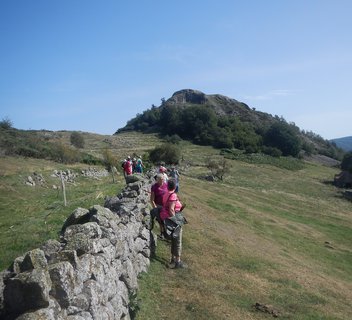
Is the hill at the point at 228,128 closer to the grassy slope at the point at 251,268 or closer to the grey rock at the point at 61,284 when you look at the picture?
the grassy slope at the point at 251,268

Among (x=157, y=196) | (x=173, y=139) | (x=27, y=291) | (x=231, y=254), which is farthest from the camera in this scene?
(x=173, y=139)

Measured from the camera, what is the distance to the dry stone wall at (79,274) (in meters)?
7.07

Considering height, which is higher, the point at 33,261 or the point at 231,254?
the point at 33,261

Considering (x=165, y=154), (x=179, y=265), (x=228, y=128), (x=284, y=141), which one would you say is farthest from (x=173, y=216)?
(x=284, y=141)

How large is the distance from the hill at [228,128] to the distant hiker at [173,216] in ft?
270

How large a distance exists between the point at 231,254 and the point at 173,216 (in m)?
4.88

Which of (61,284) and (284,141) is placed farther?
(284,141)

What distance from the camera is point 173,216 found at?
586 inches

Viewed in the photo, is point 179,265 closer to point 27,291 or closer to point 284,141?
point 27,291

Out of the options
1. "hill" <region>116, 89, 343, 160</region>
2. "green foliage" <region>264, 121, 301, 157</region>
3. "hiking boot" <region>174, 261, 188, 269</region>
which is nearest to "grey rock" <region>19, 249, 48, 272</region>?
"hiking boot" <region>174, 261, 188, 269</region>

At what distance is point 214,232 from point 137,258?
324 inches

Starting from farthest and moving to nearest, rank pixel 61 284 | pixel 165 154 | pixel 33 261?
pixel 165 154
pixel 33 261
pixel 61 284

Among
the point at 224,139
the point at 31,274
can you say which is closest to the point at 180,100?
the point at 224,139

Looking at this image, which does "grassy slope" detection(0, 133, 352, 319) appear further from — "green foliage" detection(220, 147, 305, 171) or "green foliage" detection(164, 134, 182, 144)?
"green foliage" detection(164, 134, 182, 144)
